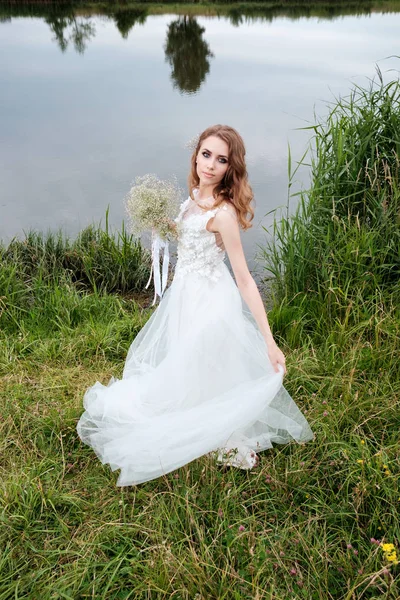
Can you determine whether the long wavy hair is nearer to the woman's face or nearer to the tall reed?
the woman's face

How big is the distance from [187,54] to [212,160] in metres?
13.2

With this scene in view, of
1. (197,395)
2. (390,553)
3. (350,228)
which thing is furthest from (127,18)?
(390,553)

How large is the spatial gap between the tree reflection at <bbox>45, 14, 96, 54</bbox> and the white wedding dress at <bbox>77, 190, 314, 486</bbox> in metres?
13.6

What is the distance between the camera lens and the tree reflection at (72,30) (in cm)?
1439

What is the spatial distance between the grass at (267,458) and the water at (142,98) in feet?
6.12

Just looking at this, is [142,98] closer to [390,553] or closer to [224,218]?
[224,218]

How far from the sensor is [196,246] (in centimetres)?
231

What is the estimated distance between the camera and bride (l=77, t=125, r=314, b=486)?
2189 millimetres

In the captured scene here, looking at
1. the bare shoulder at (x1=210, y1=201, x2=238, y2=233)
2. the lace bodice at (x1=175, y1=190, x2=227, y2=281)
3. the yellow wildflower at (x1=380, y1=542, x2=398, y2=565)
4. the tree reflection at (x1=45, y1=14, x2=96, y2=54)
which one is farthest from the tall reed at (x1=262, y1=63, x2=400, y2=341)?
the tree reflection at (x1=45, y1=14, x2=96, y2=54)

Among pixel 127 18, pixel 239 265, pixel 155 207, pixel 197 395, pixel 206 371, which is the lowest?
pixel 197 395

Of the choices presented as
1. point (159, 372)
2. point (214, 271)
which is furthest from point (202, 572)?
point (214, 271)

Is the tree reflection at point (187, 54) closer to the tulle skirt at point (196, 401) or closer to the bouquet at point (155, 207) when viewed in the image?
the bouquet at point (155, 207)

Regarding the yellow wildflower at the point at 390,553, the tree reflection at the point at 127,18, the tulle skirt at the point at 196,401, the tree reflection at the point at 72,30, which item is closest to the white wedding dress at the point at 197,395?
the tulle skirt at the point at 196,401

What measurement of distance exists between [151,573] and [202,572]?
0.19m
